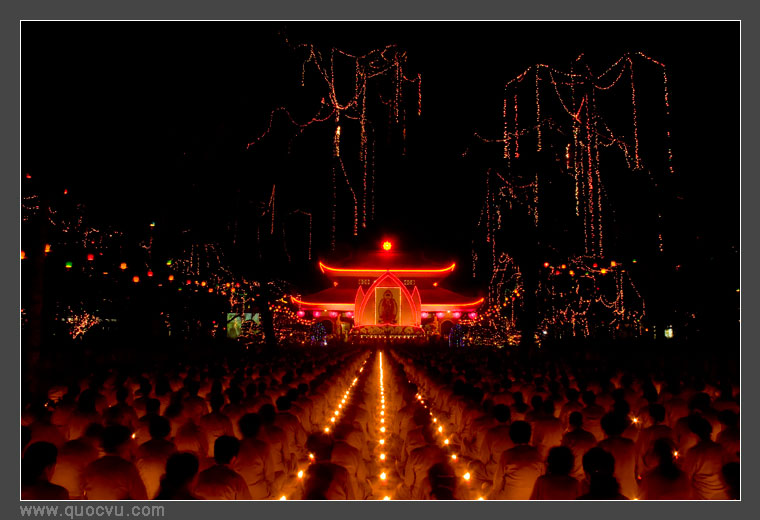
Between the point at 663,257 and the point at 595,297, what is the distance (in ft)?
41.9

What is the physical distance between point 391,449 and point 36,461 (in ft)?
21.3

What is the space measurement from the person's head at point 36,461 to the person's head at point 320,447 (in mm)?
2362

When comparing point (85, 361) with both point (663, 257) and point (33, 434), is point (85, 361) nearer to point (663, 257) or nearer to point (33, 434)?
point (33, 434)

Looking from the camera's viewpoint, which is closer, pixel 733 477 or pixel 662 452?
pixel 733 477

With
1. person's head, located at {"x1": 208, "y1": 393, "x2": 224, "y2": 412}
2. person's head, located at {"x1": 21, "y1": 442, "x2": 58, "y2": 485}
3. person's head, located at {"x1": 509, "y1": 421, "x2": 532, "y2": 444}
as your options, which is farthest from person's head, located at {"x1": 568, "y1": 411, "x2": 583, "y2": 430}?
person's head, located at {"x1": 21, "y1": 442, "x2": 58, "y2": 485}

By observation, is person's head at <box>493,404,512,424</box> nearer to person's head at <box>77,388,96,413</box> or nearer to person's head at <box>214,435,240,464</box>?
person's head at <box>214,435,240,464</box>

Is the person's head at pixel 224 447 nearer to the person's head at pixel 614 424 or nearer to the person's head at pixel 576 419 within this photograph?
the person's head at pixel 614 424

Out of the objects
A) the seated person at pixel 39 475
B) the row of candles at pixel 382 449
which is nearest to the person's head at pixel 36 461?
the seated person at pixel 39 475

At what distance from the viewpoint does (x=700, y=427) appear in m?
7.61

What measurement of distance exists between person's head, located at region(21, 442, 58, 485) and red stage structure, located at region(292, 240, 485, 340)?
45.3 m

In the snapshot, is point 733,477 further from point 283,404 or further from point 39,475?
point 39,475

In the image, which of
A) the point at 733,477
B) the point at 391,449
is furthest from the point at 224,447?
the point at 391,449

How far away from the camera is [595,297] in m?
38.8

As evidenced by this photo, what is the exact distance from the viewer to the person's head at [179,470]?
5457 mm
